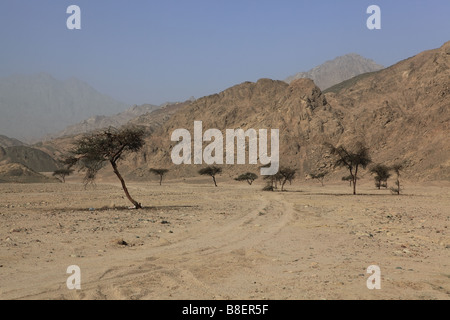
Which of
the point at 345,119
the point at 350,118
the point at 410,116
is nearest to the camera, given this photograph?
the point at 410,116

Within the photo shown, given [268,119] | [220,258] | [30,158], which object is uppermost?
[268,119]

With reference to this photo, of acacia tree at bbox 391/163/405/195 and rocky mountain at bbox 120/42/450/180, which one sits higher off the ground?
rocky mountain at bbox 120/42/450/180

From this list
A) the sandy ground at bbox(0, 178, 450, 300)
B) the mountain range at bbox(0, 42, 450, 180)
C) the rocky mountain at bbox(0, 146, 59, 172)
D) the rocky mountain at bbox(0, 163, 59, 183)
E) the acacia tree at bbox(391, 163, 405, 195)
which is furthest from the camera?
the rocky mountain at bbox(0, 146, 59, 172)

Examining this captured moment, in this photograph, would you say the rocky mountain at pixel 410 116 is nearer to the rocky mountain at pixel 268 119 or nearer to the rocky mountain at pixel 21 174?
the rocky mountain at pixel 268 119

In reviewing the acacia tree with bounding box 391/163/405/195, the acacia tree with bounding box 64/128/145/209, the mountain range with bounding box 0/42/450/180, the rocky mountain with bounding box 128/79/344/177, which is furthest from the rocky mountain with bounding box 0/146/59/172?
the acacia tree with bounding box 64/128/145/209

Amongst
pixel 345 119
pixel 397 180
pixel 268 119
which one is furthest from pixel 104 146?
pixel 268 119

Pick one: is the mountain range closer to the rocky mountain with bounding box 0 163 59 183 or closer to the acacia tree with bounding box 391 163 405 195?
the acacia tree with bounding box 391 163 405 195

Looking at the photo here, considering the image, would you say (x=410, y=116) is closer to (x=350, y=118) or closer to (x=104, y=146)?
(x=350, y=118)

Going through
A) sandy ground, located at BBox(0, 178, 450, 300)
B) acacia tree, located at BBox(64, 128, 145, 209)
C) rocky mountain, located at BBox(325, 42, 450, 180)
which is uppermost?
rocky mountain, located at BBox(325, 42, 450, 180)

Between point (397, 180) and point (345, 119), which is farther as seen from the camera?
point (345, 119)

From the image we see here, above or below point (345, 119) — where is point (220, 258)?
below

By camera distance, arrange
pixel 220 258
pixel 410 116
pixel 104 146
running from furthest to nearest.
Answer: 1. pixel 410 116
2. pixel 104 146
3. pixel 220 258

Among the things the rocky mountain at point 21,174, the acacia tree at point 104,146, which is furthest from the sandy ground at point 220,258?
the rocky mountain at point 21,174

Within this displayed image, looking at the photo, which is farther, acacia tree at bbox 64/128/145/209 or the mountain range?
the mountain range
